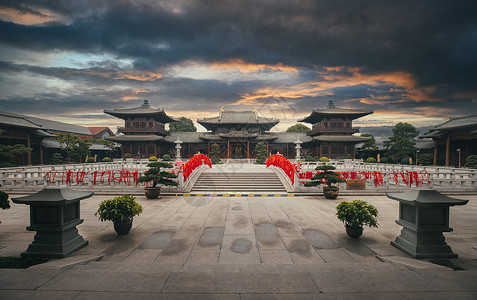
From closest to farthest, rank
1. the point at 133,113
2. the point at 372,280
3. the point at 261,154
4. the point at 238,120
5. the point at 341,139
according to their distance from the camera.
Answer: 1. the point at 372,280
2. the point at 261,154
3. the point at 341,139
4. the point at 133,113
5. the point at 238,120

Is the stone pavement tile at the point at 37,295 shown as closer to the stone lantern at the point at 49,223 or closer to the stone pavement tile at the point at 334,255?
the stone lantern at the point at 49,223

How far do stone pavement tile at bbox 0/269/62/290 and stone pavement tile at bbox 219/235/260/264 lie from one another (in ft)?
11.2

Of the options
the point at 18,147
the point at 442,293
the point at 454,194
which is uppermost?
the point at 18,147

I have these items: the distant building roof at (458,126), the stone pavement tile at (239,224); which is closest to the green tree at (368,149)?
the distant building roof at (458,126)

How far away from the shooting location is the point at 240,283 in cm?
379

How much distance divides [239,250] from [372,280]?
3.13m

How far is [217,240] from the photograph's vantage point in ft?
20.9

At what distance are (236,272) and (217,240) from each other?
2287 millimetres

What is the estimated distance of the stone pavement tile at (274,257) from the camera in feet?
16.6

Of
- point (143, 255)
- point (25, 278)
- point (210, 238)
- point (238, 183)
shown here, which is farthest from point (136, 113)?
point (25, 278)

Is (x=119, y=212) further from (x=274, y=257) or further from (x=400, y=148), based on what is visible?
(x=400, y=148)

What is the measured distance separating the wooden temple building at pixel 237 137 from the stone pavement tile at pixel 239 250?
31329 millimetres

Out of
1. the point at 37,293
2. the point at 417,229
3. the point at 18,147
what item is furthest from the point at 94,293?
the point at 18,147

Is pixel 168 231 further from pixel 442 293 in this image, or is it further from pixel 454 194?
Answer: pixel 454 194
